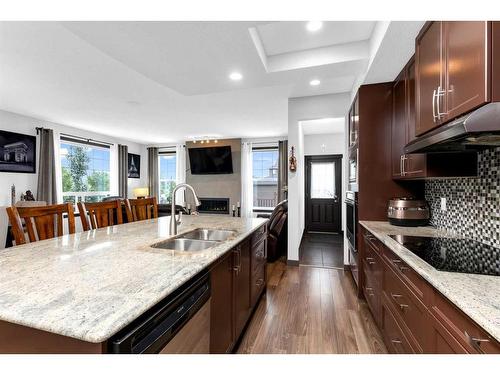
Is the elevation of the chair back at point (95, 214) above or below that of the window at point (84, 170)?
below

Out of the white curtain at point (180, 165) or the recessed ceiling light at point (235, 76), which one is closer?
the recessed ceiling light at point (235, 76)

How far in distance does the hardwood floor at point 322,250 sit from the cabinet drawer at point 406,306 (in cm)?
207

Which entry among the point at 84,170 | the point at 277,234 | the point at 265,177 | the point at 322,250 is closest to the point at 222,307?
the point at 277,234

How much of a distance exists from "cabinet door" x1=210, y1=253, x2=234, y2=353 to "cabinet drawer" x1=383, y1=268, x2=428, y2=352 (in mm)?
1029

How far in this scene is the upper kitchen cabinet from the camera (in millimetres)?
1031

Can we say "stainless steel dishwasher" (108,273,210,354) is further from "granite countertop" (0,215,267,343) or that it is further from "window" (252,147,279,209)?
"window" (252,147,279,209)

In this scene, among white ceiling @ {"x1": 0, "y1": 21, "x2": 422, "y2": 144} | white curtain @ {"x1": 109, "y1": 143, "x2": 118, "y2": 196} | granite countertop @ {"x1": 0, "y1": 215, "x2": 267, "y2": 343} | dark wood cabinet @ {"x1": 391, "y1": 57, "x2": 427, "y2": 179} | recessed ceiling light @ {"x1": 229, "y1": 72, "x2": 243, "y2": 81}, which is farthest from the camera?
white curtain @ {"x1": 109, "y1": 143, "x2": 118, "y2": 196}

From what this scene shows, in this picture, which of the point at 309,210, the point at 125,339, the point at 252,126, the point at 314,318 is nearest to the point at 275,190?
the point at 309,210

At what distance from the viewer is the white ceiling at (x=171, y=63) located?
6.02 feet

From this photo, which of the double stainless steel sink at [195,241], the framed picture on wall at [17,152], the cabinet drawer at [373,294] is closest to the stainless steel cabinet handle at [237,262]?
the double stainless steel sink at [195,241]

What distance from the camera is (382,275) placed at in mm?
1797

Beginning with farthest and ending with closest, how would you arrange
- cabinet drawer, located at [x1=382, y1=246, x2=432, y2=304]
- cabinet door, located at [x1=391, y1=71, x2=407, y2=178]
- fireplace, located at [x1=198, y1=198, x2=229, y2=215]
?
fireplace, located at [x1=198, y1=198, x2=229, y2=215] → cabinet door, located at [x1=391, y1=71, x2=407, y2=178] → cabinet drawer, located at [x1=382, y1=246, x2=432, y2=304]

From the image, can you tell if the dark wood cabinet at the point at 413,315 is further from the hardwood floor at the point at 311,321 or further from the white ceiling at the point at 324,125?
the white ceiling at the point at 324,125

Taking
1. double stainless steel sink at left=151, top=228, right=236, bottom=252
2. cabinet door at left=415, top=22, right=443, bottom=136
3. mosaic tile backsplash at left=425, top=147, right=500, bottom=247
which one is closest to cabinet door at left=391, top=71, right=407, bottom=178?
mosaic tile backsplash at left=425, top=147, right=500, bottom=247
